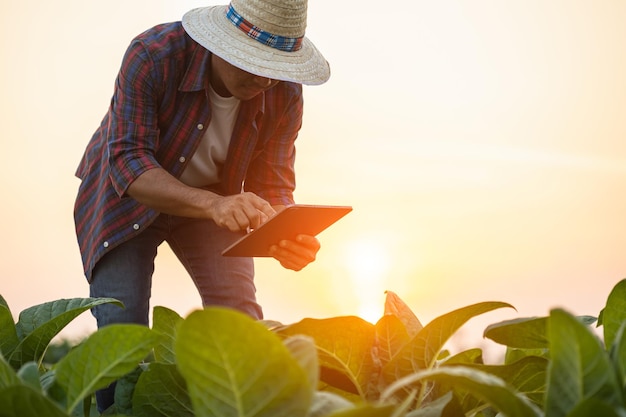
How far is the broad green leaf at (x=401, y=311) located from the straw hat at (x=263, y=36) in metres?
1.93

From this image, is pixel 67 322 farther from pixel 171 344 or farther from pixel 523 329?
pixel 523 329

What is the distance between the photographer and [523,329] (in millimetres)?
1172

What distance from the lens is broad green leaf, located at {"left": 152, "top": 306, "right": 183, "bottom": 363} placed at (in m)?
1.36

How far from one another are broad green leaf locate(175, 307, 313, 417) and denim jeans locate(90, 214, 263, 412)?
2.95m

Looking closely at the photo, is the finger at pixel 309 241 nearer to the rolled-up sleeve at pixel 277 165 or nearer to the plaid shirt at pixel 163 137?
the plaid shirt at pixel 163 137

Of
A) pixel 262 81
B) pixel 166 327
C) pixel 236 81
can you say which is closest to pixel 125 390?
pixel 166 327

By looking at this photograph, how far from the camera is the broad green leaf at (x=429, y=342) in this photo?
1.09 m

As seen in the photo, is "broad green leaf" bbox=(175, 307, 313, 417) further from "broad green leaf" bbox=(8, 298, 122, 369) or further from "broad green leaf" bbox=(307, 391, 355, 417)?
"broad green leaf" bbox=(8, 298, 122, 369)

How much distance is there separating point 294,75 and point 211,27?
45cm

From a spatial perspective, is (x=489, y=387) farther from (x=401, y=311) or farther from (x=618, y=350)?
(x=401, y=311)

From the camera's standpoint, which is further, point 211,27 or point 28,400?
point 211,27

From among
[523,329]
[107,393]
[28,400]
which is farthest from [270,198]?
[28,400]

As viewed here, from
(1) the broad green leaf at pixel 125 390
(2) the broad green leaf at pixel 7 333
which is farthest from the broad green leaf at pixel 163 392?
(2) the broad green leaf at pixel 7 333

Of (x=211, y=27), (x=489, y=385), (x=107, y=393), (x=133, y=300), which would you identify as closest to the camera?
(x=489, y=385)
